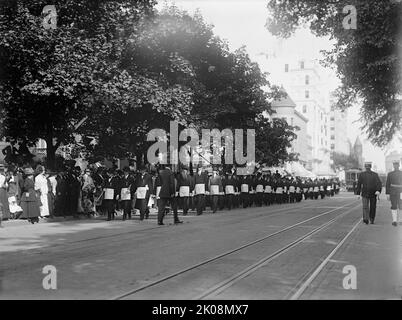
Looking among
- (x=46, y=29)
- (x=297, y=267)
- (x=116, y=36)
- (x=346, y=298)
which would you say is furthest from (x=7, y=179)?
(x=346, y=298)

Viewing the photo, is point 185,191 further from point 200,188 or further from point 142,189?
point 142,189

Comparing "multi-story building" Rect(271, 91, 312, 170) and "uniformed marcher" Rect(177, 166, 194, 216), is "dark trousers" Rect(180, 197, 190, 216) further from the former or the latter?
"multi-story building" Rect(271, 91, 312, 170)

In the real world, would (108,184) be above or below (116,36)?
below

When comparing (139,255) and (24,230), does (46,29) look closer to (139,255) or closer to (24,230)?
(24,230)

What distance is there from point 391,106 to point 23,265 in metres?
21.5

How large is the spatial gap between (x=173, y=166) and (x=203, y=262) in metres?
28.8

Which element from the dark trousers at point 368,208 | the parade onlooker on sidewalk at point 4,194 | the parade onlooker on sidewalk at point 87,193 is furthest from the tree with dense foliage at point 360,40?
the parade onlooker on sidewalk at point 4,194

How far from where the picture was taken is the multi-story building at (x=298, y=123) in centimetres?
11469

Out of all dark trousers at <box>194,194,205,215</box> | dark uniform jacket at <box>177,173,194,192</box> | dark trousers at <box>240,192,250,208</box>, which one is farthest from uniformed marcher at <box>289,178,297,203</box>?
dark trousers at <box>194,194,205,215</box>

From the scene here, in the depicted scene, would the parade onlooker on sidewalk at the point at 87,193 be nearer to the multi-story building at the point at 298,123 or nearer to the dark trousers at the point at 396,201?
the dark trousers at the point at 396,201

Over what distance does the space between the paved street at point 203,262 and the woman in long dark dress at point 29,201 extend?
2106mm

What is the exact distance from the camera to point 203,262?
35.6ft

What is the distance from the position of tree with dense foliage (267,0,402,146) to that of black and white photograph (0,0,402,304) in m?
0.08

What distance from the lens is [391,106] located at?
28.2 meters
